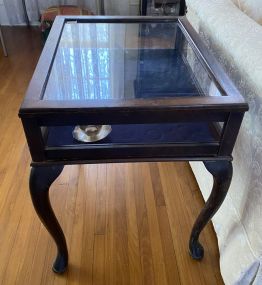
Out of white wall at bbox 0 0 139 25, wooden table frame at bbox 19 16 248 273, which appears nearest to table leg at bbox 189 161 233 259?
wooden table frame at bbox 19 16 248 273

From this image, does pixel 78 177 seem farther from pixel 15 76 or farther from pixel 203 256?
pixel 15 76

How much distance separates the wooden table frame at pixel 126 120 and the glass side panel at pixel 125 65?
38 millimetres

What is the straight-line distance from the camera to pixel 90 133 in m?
0.79

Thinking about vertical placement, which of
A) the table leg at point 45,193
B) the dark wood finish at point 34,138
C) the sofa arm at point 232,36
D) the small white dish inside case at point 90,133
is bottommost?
the table leg at point 45,193

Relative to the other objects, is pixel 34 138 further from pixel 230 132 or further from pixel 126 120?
pixel 230 132

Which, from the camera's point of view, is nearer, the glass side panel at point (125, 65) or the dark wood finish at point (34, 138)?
the dark wood finish at point (34, 138)

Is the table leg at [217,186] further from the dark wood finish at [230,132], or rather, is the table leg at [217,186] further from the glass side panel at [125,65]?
the glass side panel at [125,65]

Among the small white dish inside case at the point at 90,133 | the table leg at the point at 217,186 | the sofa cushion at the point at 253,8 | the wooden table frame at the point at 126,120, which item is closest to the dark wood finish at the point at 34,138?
the wooden table frame at the point at 126,120

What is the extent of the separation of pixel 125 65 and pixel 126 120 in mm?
380

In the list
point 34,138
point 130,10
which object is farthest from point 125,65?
point 130,10

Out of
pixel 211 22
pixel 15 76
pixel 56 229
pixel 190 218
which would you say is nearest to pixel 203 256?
pixel 190 218

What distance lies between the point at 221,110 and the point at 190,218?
673mm

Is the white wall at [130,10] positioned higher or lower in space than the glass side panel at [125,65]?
lower

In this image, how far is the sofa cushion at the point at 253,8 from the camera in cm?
105
